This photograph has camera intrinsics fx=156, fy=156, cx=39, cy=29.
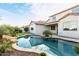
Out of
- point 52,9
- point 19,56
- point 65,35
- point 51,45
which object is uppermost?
point 52,9

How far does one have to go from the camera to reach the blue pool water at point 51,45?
3.73 metres

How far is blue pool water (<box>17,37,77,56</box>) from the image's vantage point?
3.73 metres

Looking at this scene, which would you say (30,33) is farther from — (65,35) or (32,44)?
(65,35)

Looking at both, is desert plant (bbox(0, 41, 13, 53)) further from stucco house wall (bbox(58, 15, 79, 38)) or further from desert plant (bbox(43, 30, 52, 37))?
stucco house wall (bbox(58, 15, 79, 38))

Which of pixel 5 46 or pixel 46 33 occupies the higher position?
pixel 46 33

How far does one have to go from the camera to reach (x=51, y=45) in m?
3.83

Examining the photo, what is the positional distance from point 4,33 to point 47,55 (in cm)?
120

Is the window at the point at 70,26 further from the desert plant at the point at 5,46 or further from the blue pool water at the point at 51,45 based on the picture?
the desert plant at the point at 5,46

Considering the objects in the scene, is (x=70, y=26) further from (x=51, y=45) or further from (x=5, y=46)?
(x=5, y=46)

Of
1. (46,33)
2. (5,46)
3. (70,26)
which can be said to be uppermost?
(70,26)

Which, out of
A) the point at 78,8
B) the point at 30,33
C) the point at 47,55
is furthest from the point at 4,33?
the point at 78,8

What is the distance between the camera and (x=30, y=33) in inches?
158

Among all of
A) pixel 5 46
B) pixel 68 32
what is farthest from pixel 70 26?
pixel 5 46

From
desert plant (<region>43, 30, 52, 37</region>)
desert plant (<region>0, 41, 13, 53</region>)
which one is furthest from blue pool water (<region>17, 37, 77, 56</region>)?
desert plant (<region>0, 41, 13, 53</region>)
